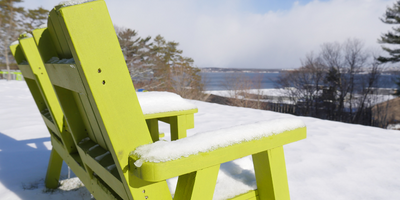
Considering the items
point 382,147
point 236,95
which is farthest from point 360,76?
point 382,147

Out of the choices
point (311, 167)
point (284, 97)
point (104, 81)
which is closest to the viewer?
point (104, 81)

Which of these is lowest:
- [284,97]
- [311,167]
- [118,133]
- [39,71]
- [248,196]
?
[284,97]

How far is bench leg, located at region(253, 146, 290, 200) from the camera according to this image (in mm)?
897

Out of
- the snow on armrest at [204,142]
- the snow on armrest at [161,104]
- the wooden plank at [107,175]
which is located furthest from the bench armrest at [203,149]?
the snow on armrest at [161,104]

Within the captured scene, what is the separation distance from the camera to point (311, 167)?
1.99m

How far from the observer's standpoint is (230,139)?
0.72 metres

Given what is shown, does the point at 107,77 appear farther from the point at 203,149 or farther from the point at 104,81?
the point at 203,149

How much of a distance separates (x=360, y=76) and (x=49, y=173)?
81.2 feet

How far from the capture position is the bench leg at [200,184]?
711 millimetres

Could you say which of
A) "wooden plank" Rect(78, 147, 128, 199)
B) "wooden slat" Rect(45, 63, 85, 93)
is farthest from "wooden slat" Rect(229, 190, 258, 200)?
"wooden slat" Rect(45, 63, 85, 93)

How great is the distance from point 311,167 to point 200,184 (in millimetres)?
1622

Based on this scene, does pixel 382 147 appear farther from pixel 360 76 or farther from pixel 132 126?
pixel 360 76

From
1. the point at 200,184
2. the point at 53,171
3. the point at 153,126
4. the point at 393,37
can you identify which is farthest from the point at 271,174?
the point at 393,37

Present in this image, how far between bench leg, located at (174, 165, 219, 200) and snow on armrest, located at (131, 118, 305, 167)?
0.31ft
